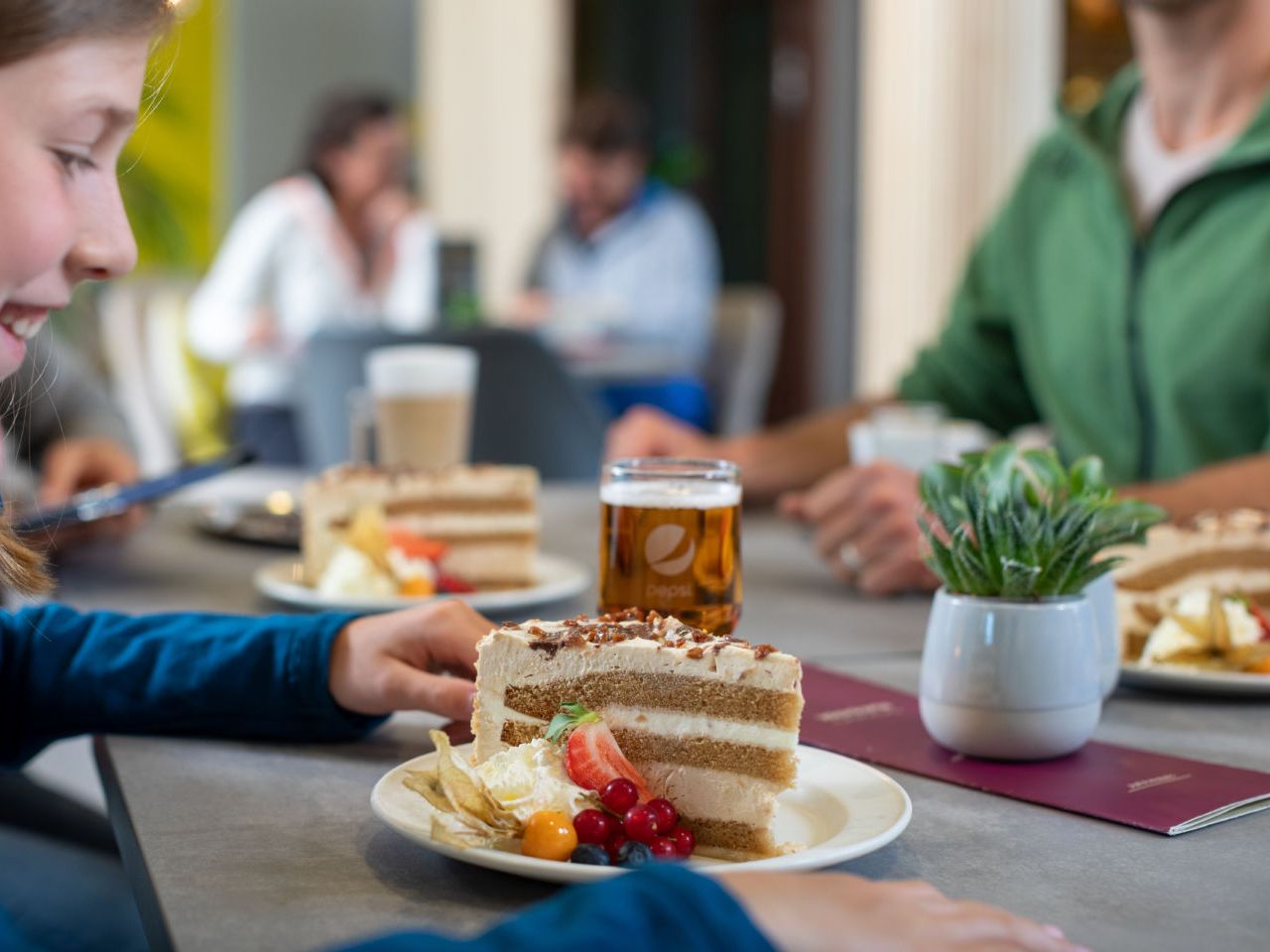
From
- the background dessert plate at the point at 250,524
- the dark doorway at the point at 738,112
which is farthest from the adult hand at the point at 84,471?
the dark doorway at the point at 738,112

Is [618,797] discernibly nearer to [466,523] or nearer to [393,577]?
[393,577]

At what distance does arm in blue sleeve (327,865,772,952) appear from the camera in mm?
671

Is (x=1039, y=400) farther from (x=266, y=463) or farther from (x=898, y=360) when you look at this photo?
(x=898, y=360)

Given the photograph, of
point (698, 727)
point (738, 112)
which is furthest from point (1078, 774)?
point (738, 112)

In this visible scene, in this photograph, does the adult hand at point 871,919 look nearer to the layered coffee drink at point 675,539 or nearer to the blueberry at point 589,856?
the blueberry at point 589,856

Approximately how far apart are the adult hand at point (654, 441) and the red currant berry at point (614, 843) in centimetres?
151

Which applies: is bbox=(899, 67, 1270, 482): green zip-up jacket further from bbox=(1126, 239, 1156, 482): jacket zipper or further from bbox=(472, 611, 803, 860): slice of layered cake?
bbox=(472, 611, 803, 860): slice of layered cake

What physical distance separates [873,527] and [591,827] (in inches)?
40.6

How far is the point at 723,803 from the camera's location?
939 millimetres

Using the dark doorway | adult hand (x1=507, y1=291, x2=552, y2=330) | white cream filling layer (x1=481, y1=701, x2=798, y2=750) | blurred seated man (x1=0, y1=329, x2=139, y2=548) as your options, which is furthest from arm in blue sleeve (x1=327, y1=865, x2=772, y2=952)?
the dark doorway

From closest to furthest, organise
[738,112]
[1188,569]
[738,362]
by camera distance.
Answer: [1188,569]
[738,362]
[738,112]

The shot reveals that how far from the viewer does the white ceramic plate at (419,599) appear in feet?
5.45

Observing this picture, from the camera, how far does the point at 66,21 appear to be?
3.08 feet

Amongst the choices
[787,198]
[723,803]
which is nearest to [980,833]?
[723,803]
